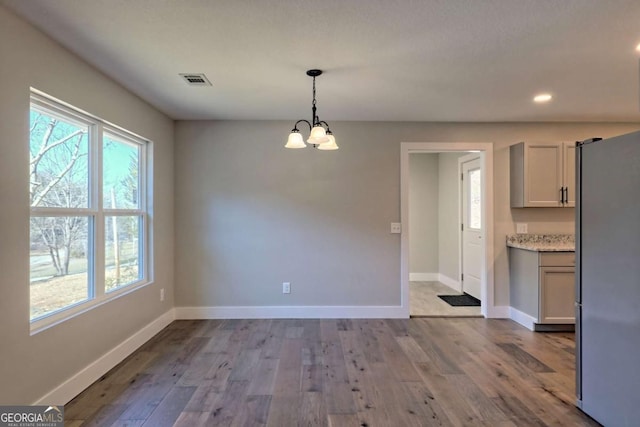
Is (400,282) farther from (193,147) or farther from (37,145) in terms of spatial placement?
(37,145)

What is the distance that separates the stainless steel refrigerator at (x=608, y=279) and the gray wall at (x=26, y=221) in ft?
11.1

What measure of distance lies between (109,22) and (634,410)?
11.9 ft

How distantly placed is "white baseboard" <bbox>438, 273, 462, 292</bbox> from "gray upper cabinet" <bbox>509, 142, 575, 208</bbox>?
208 cm

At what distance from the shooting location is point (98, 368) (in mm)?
2549

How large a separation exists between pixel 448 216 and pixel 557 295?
8.16 feet

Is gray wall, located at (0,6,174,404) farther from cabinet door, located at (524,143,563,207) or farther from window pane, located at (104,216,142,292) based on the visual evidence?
cabinet door, located at (524,143,563,207)

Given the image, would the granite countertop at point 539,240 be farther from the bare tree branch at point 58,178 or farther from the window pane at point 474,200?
the bare tree branch at point 58,178

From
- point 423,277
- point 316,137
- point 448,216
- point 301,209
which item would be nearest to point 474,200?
point 448,216

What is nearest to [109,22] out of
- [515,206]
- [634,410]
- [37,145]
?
[37,145]

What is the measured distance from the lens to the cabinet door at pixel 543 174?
3.73 m

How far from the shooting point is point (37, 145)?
6.87ft

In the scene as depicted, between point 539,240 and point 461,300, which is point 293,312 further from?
point 539,240

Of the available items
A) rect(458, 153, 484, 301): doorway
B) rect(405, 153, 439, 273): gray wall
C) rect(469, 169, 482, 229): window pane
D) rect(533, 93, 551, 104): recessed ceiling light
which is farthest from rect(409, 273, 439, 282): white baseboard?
rect(533, 93, 551, 104): recessed ceiling light

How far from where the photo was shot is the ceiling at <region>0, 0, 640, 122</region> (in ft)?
5.81
